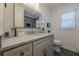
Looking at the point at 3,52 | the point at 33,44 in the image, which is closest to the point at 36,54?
the point at 33,44

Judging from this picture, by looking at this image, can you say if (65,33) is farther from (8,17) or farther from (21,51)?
(8,17)

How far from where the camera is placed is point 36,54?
105 cm

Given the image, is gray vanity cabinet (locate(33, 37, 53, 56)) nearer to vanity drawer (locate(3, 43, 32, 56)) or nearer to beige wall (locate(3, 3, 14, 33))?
vanity drawer (locate(3, 43, 32, 56))

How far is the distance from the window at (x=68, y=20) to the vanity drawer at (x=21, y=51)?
0.60 m

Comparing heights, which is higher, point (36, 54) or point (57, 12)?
point (57, 12)

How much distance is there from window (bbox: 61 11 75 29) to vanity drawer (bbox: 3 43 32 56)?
60cm

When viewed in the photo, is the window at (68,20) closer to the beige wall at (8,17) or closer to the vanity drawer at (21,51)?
the vanity drawer at (21,51)

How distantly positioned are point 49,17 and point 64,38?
0.38 m

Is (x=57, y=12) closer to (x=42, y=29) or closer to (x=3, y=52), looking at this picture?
(x=42, y=29)

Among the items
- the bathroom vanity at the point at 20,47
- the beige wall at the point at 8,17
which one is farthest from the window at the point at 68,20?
the beige wall at the point at 8,17

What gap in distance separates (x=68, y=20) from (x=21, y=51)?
30.4 inches

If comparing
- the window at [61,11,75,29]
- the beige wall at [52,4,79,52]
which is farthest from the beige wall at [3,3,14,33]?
the window at [61,11,75,29]

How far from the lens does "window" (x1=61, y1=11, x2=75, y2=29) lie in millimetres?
1203

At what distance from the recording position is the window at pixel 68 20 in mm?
1203
